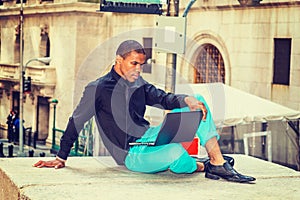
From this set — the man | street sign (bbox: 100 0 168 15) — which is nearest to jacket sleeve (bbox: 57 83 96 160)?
the man

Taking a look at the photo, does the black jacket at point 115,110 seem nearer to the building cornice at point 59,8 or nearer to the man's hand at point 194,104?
the man's hand at point 194,104

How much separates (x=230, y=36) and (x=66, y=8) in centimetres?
1212

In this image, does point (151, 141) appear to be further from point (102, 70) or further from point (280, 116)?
point (102, 70)

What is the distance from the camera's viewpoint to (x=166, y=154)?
23.7ft

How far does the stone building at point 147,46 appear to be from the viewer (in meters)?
22.9

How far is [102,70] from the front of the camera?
36.1m

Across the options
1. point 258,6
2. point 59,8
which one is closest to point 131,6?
point 258,6

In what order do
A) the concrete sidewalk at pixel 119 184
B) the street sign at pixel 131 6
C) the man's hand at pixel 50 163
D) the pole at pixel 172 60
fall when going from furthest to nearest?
1. the pole at pixel 172 60
2. the street sign at pixel 131 6
3. the man's hand at pixel 50 163
4. the concrete sidewalk at pixel 119 184

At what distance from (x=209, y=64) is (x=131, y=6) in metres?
12.6

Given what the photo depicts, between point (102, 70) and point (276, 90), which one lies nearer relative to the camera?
point (276, 90)

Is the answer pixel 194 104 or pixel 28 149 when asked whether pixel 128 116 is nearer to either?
pixel 194 104

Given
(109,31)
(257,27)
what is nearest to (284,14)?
(257,27)

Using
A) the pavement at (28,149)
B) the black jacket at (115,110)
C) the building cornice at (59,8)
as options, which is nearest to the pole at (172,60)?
the black jacket at (115,110)

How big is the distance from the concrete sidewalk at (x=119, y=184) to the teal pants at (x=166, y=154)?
8 cm
